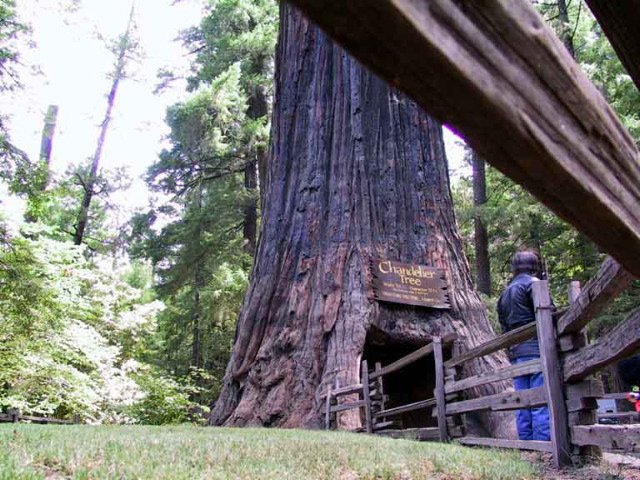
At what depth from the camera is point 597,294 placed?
10.8ft

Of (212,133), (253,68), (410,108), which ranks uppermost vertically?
(253,68)

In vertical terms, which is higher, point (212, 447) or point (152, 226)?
point (152, 226)

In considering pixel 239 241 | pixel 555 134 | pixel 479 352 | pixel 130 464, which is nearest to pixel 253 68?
pixel 239 241

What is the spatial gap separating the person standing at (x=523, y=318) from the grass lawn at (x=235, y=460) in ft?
2.76

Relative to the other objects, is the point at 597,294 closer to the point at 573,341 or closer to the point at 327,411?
the point at 573,341

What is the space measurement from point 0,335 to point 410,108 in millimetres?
8875

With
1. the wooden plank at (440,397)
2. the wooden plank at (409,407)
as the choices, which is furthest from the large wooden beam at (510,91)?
the wooden plank at (409,407)

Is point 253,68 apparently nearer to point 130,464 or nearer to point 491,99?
point 130,464

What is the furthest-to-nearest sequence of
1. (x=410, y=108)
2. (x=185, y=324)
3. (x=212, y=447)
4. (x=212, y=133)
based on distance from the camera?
(x=185, y=324) < (x=212, y=133) < (x=410, y=108) < (x=212, y=447)

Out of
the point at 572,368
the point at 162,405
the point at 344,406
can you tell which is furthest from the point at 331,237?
the point at 572,368

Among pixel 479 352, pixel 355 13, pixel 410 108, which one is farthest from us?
pixel 410 108

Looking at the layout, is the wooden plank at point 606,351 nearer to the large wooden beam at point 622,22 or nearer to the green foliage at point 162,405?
the large wooden beam at point 622,22

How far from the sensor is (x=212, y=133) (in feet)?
60.3

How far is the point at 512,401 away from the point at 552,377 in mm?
652
